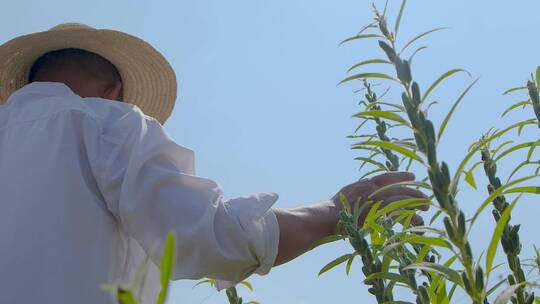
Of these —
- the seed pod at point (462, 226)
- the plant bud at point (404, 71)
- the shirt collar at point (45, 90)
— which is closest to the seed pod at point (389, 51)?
the plant bud at point (404, 71)

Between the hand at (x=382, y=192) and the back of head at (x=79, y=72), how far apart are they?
2.87ft

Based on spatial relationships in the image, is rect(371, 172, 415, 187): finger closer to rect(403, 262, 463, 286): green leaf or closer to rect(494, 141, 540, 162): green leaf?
rect(494, 141, 540, 162): green leaf

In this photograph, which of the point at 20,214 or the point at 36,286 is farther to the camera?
the point at 20,214

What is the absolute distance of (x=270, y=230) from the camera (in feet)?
5.03

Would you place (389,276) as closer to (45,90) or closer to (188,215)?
(188,215)

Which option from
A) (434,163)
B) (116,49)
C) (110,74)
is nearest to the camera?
(434,163)

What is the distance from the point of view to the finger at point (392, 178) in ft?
5.29

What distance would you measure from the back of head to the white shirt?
0.35 m

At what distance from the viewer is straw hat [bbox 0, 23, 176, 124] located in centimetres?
228

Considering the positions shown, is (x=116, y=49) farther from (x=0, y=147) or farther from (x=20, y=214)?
(x=20, y=214)

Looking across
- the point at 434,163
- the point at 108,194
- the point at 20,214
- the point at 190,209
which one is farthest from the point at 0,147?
the point at 434,163

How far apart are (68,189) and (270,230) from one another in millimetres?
485

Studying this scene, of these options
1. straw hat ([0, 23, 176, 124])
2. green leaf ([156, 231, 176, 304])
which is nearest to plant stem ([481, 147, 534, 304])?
green leaf ([156, 231, 176, 304])

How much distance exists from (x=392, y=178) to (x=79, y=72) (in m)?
1.06
